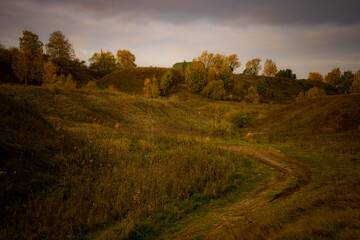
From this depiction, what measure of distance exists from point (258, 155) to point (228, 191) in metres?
6.70

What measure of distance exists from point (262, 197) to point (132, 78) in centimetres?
8047

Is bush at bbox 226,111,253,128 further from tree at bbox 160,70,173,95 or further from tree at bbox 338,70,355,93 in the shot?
tree at bbox 338,70,355,93

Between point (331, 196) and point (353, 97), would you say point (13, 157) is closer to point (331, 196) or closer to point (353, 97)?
point (331, 196)

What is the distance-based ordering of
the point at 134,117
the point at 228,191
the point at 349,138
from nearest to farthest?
the point at 228,191 < the point at 349,138 < the point at 134,117

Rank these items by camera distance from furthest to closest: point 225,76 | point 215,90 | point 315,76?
point 315,76 → point 225,76 → point 215,90

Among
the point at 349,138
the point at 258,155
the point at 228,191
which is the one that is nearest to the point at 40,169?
the point at 228,191

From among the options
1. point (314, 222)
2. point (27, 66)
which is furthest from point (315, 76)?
point (314, 222)

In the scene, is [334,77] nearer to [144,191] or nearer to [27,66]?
[144,191]

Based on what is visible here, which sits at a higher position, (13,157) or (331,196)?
(331,196)

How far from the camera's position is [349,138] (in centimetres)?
1602

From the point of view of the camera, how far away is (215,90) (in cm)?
6325

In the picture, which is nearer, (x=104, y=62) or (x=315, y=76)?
(x=104, y=62)

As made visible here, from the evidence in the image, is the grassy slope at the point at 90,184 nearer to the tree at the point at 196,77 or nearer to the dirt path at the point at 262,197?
the dirt path at the point at 262,197

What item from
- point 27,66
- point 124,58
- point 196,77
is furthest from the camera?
point 124,58
